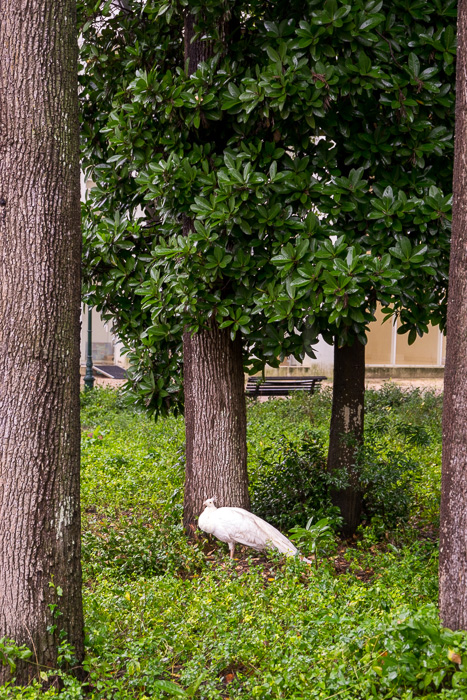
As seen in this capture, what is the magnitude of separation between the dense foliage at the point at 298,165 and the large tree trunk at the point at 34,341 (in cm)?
159

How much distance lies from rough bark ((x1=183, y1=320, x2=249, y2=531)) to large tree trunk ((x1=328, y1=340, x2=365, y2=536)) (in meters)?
1.02

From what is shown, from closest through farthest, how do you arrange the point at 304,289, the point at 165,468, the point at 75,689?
1. the point at 75,689
2. the point at 304,289
3. the point at 165,468

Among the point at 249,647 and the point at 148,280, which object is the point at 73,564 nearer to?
the point at 249,647

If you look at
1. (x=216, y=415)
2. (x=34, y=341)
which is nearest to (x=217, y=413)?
(x=216, y=415)

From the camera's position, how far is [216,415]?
6004mm

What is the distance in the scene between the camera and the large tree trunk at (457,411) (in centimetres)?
348

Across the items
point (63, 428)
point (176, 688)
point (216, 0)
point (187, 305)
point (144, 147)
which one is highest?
point (216, 0)

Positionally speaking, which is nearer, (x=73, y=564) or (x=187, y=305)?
(x=73, y=564)

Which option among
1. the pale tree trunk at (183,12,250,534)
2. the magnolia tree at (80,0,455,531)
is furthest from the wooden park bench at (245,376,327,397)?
the magnolia tree at (80,0,455,531)

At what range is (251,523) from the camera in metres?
5.41

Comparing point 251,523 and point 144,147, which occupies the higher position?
point 144,147

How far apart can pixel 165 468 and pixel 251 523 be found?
121 inches

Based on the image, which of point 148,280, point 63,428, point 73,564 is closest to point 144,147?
point 148,280

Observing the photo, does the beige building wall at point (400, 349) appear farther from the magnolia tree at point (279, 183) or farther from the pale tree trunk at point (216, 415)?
the magnolia tree at point (279, 183)
